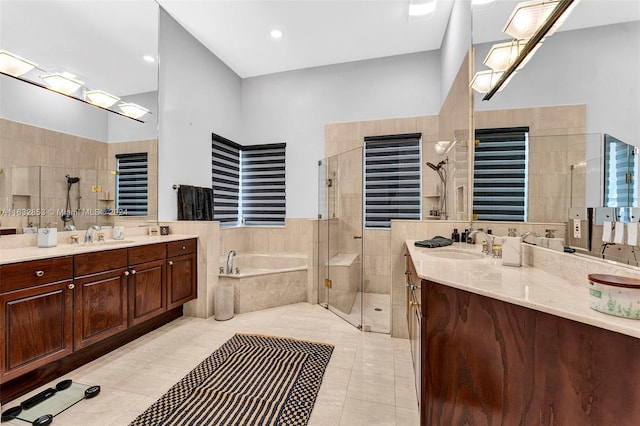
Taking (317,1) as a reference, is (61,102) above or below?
below

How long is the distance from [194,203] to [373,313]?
99.2 inches

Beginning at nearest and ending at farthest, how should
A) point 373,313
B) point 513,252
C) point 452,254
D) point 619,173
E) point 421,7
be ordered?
point 619,173 → point 513,252 → point 452,254 → point 421,7 → point 373,313

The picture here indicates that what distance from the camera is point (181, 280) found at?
9.41 feet

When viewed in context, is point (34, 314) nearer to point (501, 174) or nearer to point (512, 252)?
point (512, 252)

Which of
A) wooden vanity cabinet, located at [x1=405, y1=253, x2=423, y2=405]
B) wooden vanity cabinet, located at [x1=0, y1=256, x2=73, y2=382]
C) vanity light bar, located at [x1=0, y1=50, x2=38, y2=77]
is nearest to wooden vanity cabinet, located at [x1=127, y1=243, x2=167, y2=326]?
wooden vanity cabinet, located at [x1=0, y1=256, x2=73, y2=382]

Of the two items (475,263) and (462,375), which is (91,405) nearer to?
(462,375)

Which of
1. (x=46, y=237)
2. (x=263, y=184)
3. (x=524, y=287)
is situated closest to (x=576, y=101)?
(x=524, y=287)

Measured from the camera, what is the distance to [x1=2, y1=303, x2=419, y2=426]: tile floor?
5.24ft

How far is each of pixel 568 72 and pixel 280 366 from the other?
2.47 metres

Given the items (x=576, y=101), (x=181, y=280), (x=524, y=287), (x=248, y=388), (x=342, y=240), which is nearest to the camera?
(x=524, y=287)

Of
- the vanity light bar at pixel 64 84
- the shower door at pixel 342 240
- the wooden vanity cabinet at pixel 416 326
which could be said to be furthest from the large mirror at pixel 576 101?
the vanity light bar at pixel 64 84

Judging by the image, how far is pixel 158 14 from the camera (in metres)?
3.04

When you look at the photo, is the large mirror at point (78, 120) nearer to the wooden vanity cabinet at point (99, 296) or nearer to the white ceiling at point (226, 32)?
the white ceiling at point (226, 32)

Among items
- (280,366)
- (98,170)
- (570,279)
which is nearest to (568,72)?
(570,279)
